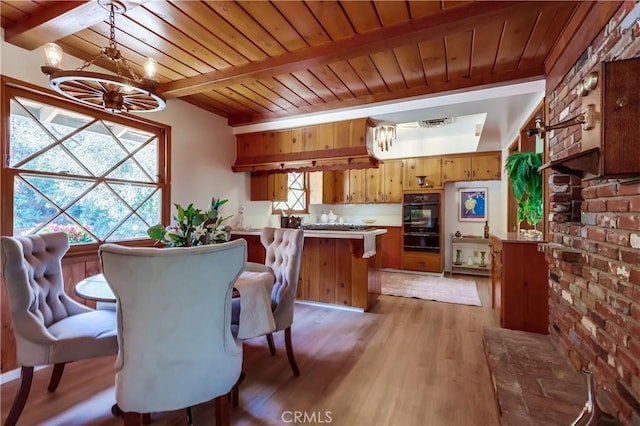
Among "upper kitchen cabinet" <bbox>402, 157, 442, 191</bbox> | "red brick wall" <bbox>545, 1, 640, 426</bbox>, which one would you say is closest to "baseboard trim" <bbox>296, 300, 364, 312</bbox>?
"red brick wall" <bbox>545, 1, 640, 426</bbox>

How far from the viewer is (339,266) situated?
350 centimetres

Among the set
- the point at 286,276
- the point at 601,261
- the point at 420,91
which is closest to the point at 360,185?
the point at 420,91

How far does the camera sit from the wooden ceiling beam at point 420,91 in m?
2.53

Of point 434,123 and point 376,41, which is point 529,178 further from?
point 434,123

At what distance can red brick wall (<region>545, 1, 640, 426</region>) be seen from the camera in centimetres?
120

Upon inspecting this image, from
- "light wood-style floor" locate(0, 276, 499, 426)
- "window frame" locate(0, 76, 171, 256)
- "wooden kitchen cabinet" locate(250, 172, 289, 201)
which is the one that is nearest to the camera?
"light wood-style floor" locate(0, 276, 499, 426)

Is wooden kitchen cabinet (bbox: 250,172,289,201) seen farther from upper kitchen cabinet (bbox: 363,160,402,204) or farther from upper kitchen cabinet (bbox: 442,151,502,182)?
upper kitchen cabinet (bbox: 442,151,502,182)

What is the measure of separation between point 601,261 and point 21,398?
302 cm

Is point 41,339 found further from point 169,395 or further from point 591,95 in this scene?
point 591,95

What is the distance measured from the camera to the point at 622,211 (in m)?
1.30

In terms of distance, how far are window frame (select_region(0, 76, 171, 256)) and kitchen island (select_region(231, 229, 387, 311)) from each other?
1.33m

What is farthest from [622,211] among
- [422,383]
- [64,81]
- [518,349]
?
[64,81]

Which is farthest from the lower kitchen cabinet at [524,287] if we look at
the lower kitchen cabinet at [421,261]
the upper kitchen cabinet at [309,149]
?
the lower kitchen cabinet at [421,261]

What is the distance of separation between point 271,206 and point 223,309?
10.8 feet
